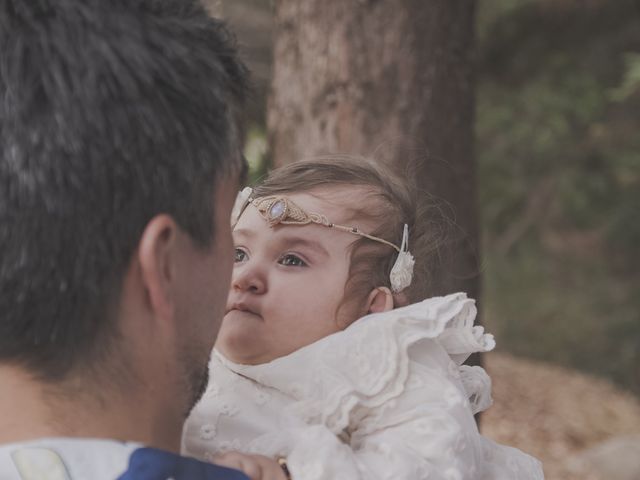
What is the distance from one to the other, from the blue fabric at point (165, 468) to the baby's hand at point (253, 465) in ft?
0.35

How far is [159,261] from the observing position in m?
1.36

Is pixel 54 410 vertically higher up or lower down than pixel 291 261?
lower down

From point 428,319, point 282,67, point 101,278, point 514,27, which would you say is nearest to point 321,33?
point 282,67

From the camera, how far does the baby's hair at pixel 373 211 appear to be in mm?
2262

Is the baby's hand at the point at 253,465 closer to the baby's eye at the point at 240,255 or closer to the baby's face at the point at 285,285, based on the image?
the baby's face at the point at 285,285

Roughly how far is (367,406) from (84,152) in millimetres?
835

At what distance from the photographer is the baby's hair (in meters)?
2.26

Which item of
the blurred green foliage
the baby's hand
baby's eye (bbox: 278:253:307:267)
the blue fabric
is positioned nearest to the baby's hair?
baby's eye (bbox: 278:253:307:267)

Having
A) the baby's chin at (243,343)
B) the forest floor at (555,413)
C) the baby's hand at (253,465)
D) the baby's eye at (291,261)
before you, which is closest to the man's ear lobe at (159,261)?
the baby's hand at (253,465)

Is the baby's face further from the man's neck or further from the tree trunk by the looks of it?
the tree trunk

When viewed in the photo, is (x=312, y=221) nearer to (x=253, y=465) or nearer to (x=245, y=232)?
(x=245, y=232)

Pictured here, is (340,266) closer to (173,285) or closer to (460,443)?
(460,443)

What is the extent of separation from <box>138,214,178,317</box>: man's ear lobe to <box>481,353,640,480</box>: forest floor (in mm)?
6274

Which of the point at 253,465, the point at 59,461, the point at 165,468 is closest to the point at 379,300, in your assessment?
the point at 253,465
